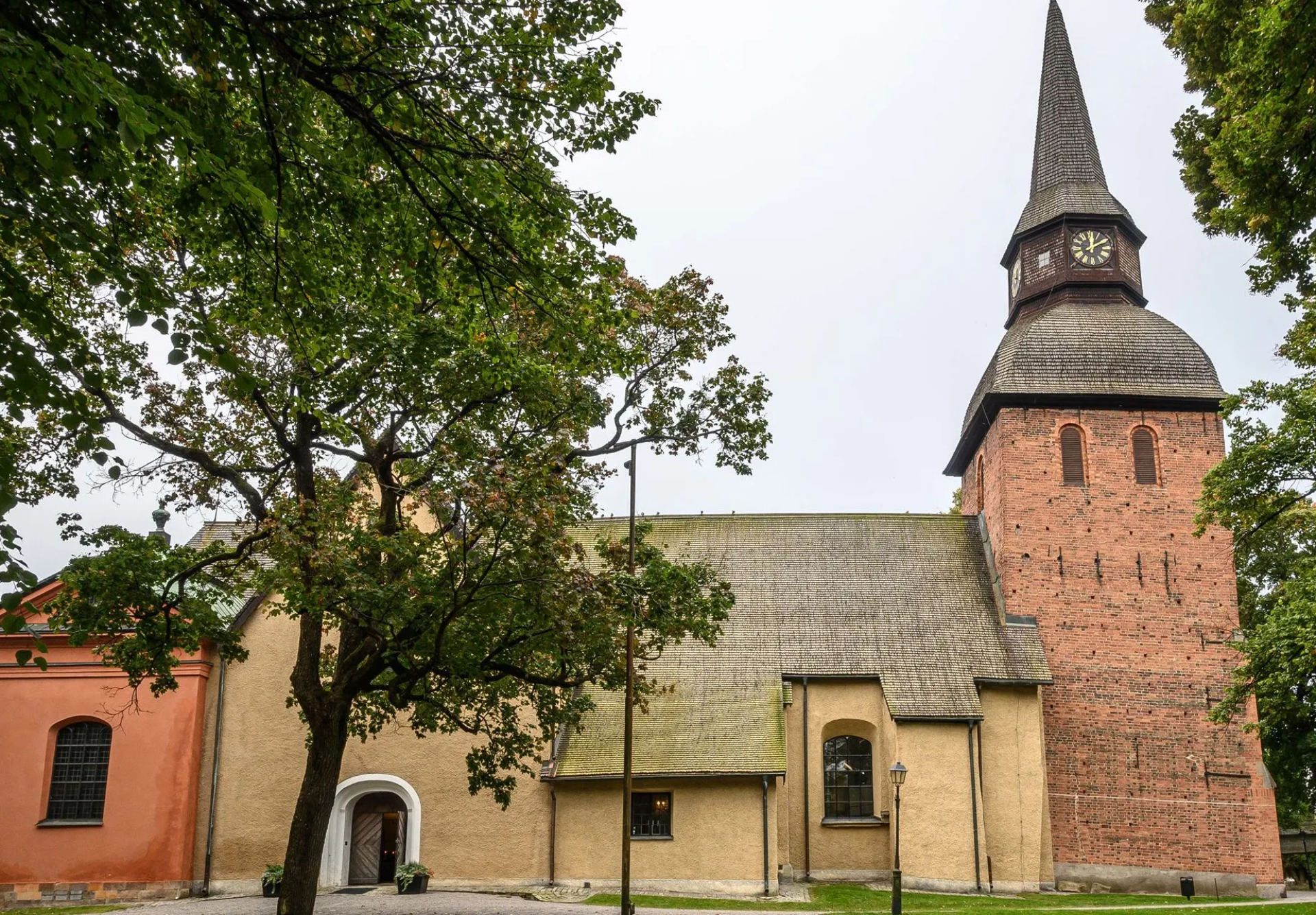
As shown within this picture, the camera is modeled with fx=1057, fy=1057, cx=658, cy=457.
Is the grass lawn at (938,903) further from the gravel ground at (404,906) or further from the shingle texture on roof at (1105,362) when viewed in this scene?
the shingle texture on roof at (1105,362)

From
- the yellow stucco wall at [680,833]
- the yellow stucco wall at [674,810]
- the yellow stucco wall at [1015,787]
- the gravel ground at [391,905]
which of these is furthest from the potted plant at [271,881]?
the yellow stucco wall at [1015,787]

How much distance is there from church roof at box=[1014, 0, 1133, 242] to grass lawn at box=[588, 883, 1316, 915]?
15.7 metres

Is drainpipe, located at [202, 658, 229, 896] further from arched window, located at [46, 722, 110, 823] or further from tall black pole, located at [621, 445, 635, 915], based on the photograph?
tall black pole, located at [621, 445, 635, 915]

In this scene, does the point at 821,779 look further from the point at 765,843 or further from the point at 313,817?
the point at 313,817

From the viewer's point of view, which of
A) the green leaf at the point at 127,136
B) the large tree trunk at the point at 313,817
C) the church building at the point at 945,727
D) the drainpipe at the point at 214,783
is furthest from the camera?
the church building at the point at 945,727

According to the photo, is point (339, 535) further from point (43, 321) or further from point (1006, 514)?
point (1006, 514)

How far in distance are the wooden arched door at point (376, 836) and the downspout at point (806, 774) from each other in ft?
27.1

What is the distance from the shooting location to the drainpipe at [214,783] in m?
20.9

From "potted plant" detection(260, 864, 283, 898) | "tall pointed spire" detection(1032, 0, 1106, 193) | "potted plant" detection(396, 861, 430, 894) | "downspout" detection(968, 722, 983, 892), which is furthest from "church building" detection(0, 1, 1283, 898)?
"tall pointed spire" detection(1032, 0, 1106, 193)

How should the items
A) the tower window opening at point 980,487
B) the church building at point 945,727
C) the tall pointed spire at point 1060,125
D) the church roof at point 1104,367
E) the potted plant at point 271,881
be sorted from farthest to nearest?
the tall pointed spire at point 1060,125 → the tower window opening at point 980,487 → the church roof at point 1104,367 → the church building at point 945,727 → the potted plant at point 271,881

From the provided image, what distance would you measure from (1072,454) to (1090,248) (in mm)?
5784

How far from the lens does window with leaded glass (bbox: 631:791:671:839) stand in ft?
69.4

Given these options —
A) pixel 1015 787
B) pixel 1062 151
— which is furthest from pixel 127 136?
pixel 1062 151

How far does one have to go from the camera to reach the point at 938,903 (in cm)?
1903
